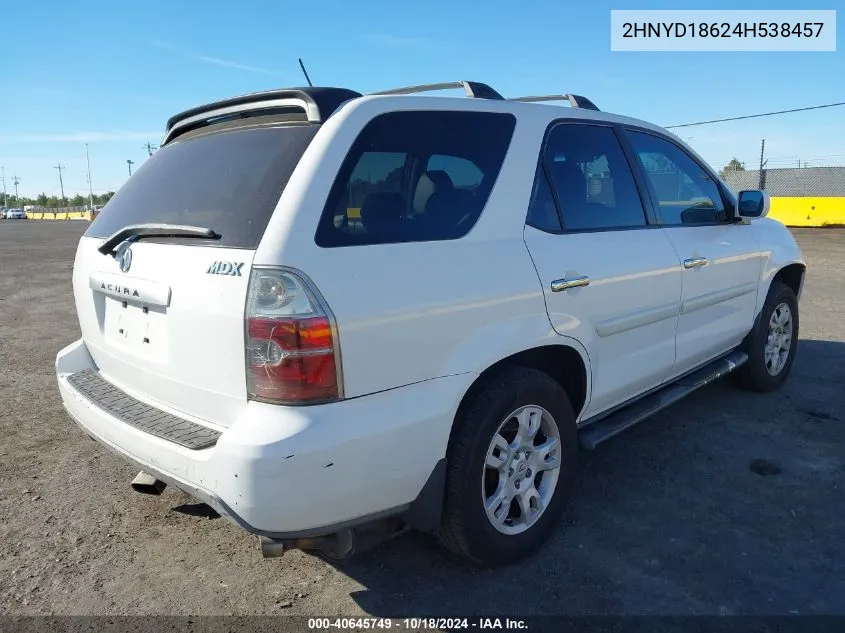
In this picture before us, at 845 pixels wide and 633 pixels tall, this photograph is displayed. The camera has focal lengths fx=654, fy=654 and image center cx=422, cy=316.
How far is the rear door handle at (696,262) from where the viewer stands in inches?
142

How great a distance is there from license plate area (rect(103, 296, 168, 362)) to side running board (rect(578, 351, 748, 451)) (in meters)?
1.90

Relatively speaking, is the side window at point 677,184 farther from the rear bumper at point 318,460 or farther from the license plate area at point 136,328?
the license plate area at point 136,328

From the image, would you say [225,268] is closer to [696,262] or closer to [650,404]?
[650,404]

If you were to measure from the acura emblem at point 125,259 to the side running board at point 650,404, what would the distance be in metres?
2.10

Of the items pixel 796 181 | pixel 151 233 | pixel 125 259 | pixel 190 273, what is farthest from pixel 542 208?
pixel 796 181

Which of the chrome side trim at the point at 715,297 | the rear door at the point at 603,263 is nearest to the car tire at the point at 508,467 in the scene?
the rear door at the point at 603,263

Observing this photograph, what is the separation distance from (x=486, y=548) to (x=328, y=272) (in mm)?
1301

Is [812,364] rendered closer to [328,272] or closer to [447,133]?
[447,133]

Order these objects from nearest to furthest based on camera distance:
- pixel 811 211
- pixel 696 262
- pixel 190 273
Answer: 1. pixel 190 273
2. pixel 696 262
3. pixel 811 211

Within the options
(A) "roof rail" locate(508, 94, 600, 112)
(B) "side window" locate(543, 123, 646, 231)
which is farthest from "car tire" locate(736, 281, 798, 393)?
(A) "roof rail" locate(508, 94, 600, 112)

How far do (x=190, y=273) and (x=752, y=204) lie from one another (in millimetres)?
3600

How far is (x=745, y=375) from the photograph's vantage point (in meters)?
4.81

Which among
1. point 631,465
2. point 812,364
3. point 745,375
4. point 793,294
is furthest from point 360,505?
point 812,364

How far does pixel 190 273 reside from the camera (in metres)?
2.23
